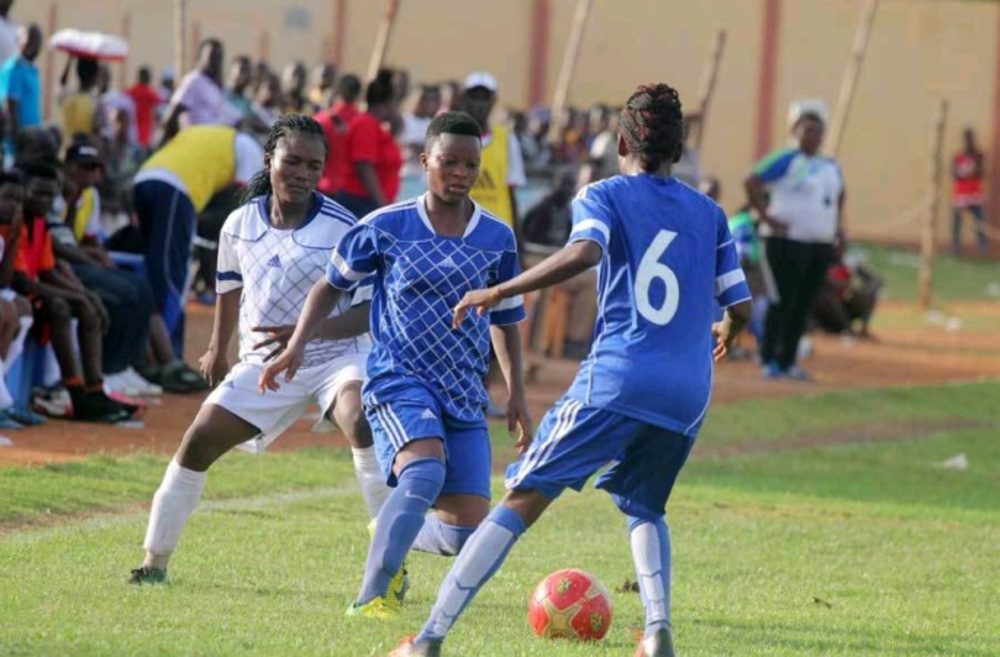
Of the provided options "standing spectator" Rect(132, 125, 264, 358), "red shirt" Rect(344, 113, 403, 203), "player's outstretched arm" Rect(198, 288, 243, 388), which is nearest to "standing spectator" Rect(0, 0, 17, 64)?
"standing spectator" Rect(132, 125, 264, 358)

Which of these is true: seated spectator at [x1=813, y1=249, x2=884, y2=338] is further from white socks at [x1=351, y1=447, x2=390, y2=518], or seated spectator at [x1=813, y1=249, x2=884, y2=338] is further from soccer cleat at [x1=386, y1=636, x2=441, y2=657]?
soccer cleat at [x1=386, y1=636, x2=441, y2=657]

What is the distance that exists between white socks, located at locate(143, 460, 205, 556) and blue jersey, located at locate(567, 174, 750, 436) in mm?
2064

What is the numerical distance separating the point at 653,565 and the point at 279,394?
194cm

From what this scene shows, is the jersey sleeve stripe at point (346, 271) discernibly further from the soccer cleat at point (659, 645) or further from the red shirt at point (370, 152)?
the red shirt at point (370, 152)

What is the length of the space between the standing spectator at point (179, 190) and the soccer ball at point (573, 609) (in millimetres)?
8360

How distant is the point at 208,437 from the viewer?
8.31m

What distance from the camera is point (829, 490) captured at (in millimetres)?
13656

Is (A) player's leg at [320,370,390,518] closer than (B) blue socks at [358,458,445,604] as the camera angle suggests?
No

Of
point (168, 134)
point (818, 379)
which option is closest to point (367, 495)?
point (168, 134)

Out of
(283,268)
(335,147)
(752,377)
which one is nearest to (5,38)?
(335,147)

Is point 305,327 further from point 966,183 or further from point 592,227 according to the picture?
point 966,183

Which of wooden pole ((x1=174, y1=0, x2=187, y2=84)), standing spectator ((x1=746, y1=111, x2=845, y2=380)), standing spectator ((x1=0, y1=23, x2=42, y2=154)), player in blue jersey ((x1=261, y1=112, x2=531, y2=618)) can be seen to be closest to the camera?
player in blue jersey ((x1=261, y1=112, x2=531, y2=618))

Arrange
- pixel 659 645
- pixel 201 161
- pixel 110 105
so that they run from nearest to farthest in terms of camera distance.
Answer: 1. pixel 659 645
2. pixel 201 161
3. pixel 110 105

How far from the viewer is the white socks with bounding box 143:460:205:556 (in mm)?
8359
